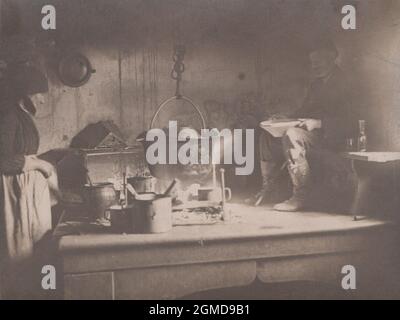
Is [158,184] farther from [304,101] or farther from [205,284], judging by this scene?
[304,101]

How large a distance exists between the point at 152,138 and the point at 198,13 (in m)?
0.71

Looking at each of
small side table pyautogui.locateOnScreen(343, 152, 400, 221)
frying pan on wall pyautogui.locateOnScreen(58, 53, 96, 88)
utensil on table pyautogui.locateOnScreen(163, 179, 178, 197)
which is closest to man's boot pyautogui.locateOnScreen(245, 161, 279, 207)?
small side table pyautogui.locateOnScreen(343, 152, 400, 221)

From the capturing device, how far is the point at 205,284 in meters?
2.71

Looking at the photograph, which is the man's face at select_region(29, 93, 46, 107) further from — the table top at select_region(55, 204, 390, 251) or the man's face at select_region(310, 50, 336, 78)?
the man's face at select_region(310, 50, 336, 78)

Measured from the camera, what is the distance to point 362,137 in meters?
2.96

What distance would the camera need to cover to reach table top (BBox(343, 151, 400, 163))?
2.87 meters

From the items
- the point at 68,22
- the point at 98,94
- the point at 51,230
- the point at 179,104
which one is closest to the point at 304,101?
the point at 179,104

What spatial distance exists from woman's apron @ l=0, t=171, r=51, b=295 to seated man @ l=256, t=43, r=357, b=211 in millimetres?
1184

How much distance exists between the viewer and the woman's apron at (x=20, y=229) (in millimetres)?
2768

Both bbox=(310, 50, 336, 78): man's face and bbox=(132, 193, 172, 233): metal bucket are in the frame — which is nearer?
bbox=(132, 193, 172, 233): metal bucket

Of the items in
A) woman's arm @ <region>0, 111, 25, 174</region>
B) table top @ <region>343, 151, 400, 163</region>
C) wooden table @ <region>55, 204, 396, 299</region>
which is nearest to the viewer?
wooden table @ <region>55, 204, 396, 299</region>

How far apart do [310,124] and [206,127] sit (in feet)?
1.86

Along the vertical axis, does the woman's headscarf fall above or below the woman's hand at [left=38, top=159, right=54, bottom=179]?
above

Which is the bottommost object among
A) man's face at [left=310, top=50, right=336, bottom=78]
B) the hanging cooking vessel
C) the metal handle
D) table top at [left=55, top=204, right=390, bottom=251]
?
table top at [left=55, top=204, right=390, bottom=251]
